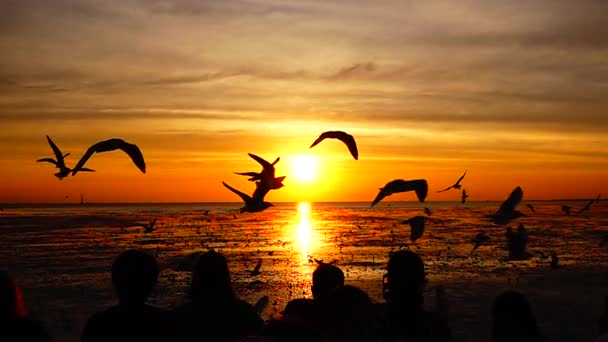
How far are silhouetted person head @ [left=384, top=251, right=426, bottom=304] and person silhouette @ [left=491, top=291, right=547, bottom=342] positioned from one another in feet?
1.96

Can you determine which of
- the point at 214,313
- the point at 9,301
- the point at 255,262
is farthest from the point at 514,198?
the point at 255,262

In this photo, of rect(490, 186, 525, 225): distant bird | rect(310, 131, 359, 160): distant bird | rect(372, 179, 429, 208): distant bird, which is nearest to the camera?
rect(310, 131, 359, 160): distant bird

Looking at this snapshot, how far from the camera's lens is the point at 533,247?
29969 millimetres

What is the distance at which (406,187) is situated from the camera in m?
9.01

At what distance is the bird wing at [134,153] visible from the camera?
25.2 feet

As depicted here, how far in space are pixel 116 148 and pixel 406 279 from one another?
4912 millimetres

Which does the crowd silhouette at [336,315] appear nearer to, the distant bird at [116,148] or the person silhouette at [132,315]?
the person silhouette at [132,315]

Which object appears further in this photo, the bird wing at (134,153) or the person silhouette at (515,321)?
the bird wing at (134,153)

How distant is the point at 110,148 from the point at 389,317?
480 centimetres

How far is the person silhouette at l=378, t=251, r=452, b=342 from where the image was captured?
360 cm

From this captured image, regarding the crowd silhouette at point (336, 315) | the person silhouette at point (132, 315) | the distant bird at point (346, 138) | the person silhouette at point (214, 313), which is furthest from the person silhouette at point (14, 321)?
the distant bird at point (346, 138)

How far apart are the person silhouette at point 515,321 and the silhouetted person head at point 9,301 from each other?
9.22 feet

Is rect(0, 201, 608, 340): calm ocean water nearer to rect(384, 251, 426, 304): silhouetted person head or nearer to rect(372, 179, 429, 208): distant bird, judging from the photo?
rect(372, 179, 429, 208): distant bird

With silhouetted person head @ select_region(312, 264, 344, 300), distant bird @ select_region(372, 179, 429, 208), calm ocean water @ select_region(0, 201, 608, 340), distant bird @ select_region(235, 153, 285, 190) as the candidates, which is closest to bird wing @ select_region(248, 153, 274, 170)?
distant bird @ select_region(235, 153, 285, 190)
